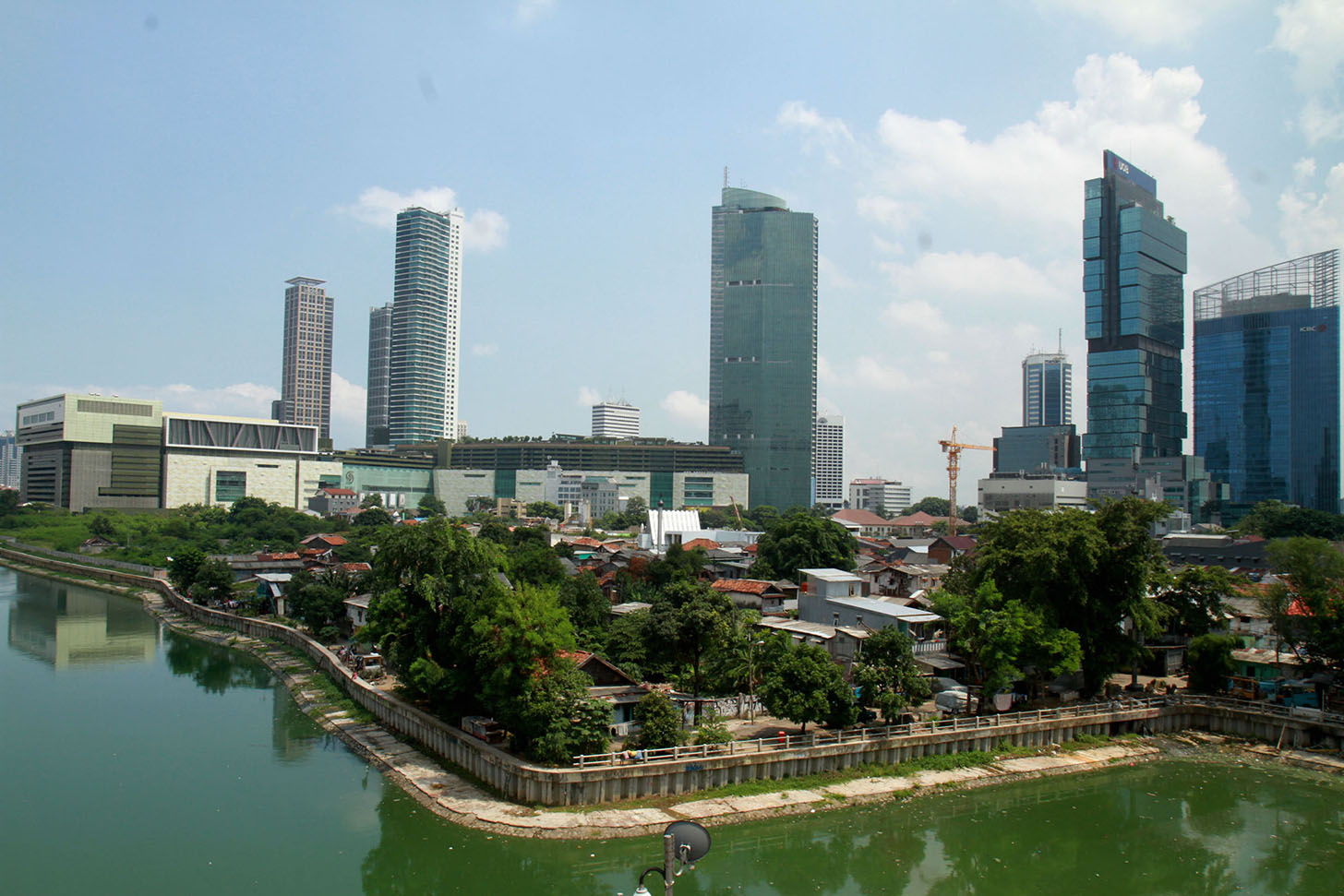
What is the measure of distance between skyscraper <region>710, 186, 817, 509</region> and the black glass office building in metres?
46.6

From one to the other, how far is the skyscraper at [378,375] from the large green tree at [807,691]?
557ft

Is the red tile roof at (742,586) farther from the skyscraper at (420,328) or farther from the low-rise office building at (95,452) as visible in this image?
the skyscraper at (420,328)

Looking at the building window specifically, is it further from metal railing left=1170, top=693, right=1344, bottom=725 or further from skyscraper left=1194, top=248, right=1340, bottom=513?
skyscraper left=1194, top=248, right=1340, bottom=513

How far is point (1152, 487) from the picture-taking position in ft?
391

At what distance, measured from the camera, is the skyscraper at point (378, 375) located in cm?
18638

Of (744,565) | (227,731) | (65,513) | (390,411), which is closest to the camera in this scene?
(227,731)

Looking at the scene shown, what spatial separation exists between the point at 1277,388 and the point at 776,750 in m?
132

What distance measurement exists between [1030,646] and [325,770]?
21759mm

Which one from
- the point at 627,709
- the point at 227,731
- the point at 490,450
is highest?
the point at 490,450

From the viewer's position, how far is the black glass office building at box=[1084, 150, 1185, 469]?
123625 mm

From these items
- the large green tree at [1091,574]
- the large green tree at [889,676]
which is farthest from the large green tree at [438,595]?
the large green tree at [1091,574]

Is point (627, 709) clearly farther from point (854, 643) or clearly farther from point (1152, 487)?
point (1152, 487)

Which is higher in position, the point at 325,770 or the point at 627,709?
the point at 627,709

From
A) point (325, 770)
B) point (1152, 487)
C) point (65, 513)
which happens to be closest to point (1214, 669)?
point (325, 770)
